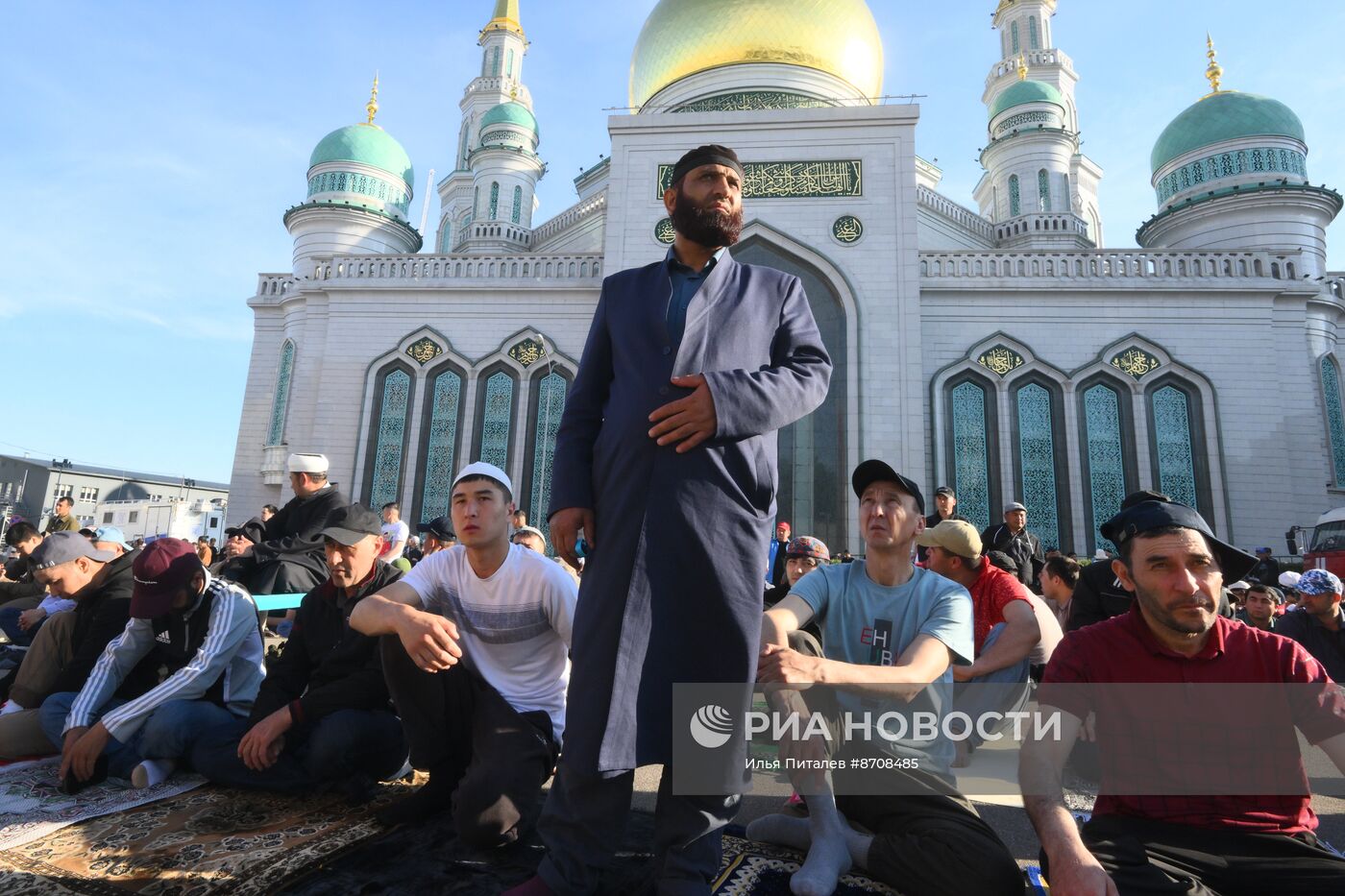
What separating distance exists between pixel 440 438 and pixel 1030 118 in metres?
13.9

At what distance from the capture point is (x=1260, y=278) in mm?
12258

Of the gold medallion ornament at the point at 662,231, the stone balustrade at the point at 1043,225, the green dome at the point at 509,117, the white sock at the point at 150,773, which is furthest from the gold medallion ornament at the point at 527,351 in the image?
the white sock at the point at 150,773

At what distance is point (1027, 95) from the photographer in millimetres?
16266

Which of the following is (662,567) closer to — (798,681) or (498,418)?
(798,681)

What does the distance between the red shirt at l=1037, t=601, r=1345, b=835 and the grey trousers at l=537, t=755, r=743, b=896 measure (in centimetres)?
74

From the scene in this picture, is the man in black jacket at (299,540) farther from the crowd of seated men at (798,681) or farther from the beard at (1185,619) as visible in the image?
the beard at (1185,619)

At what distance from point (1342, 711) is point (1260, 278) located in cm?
1401

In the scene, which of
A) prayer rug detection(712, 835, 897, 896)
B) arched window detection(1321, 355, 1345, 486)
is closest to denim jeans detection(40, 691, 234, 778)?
prayer rug detection(712, 835, 897, 896)

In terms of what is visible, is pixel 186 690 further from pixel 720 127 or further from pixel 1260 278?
pixel 1260 278

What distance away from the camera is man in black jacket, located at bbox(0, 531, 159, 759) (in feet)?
9.29

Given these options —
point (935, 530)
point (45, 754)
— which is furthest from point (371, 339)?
point (935, 530)

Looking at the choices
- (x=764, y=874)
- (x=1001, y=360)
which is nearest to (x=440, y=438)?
(x=1001, y=360)

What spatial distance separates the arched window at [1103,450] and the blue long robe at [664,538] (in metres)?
12.1

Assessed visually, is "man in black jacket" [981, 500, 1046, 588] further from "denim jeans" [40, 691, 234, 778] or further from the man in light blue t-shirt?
"denim jeans" [40, 691, 234, 778]
